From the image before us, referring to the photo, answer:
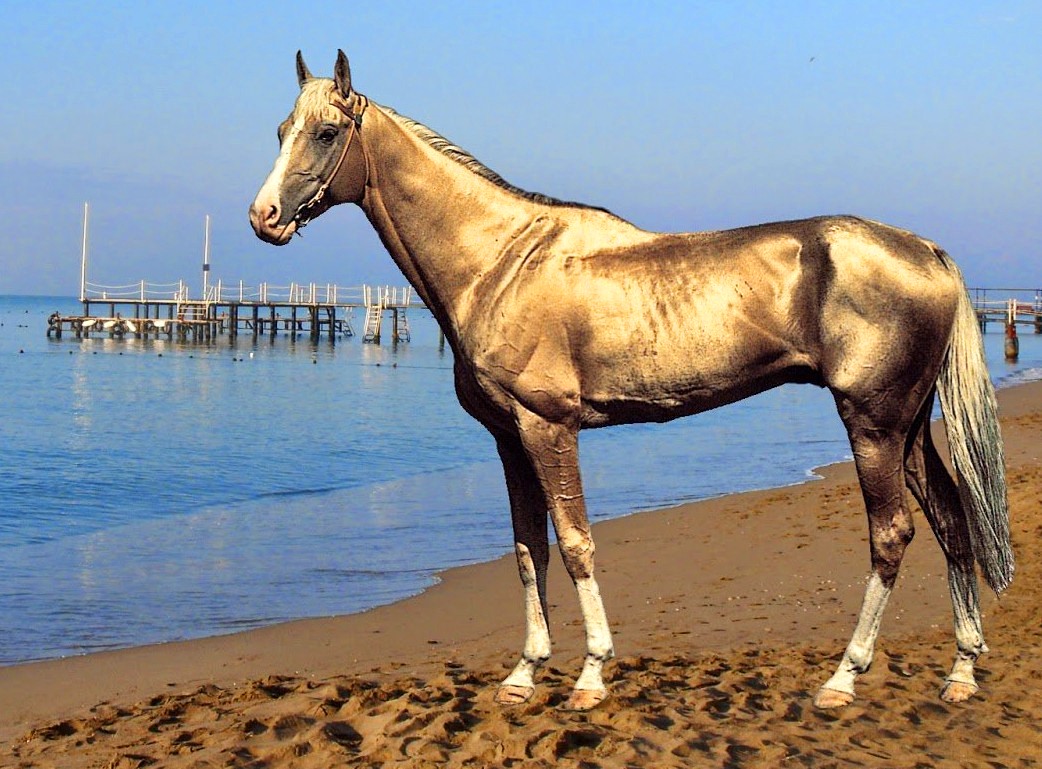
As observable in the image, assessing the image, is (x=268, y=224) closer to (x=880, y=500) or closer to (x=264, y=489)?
(x=880, y=500)

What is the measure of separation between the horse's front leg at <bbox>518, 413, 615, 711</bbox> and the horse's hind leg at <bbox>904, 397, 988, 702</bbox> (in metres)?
1.52

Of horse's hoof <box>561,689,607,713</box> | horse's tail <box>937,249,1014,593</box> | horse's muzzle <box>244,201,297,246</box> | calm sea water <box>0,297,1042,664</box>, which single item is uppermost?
horse's muzzle <box>244,201,297,246</box>

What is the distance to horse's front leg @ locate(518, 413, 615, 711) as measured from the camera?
16.1 feet

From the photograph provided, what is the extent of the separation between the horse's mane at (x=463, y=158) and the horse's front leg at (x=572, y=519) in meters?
1.03

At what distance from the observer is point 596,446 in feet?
80.9

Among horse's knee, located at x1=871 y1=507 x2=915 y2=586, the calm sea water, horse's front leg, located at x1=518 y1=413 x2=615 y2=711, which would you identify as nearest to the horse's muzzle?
horse's front leg, located at x1=518 y1=413 x2=615 y2=711

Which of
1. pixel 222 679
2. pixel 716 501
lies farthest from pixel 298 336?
pixel 222 679

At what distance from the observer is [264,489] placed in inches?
771

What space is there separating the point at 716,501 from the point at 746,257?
10.5 metres

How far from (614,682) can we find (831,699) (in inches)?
41.3

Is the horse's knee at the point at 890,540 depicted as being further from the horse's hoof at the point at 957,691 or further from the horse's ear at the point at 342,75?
the horse's ear at the point at 342,75

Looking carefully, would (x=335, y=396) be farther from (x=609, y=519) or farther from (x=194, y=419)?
(x=609, y=519)

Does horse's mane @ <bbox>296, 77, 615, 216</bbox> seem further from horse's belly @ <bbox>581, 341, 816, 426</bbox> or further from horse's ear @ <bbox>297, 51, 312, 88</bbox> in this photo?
horse's belly @ <bbox>581, 341, 816, 426</bbox>

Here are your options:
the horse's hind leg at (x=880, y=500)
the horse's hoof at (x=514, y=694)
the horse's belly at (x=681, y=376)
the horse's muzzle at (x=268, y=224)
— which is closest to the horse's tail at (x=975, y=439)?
the horse's hind leg at (x=880, y=500)
